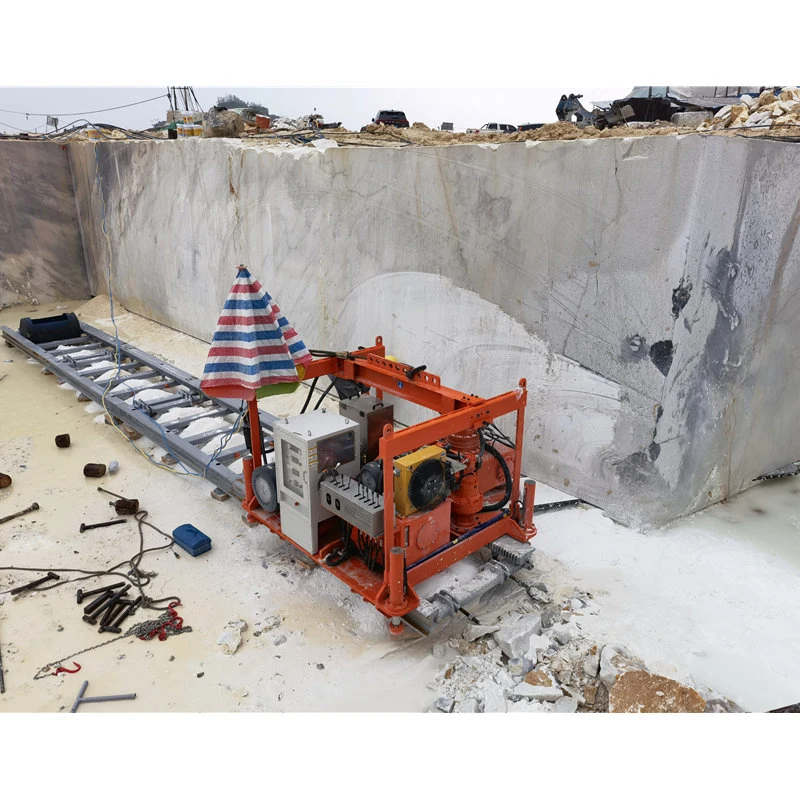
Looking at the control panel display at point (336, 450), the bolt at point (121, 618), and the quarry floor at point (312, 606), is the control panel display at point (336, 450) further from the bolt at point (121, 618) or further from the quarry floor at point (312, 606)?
the bolt at point (121, 618)

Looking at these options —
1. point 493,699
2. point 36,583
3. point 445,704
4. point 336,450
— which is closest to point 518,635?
point 493,699

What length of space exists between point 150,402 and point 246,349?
10.6 feet

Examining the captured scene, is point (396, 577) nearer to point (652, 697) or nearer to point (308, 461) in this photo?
point (308, 461)

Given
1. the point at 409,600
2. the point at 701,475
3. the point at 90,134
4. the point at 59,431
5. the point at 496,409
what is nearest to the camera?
Result: the point at 409,600

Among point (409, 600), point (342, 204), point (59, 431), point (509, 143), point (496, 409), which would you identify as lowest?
point (59, 431)

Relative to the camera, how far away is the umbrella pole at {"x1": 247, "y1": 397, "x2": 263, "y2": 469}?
4648 millimetres

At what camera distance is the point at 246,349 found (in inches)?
163

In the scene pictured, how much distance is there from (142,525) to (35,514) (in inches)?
35.9

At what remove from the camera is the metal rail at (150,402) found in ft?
18.7

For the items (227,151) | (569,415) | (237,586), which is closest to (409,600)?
(237,586)

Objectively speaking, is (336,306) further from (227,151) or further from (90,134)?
(90,134)

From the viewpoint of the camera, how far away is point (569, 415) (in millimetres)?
5031

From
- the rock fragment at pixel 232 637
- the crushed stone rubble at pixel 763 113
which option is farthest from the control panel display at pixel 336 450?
the crushed stone rubble at pixel 763 113

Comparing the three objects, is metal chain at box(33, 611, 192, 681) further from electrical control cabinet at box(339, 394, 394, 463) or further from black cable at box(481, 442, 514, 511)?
black cable at box(481, 442, 514, 511)
